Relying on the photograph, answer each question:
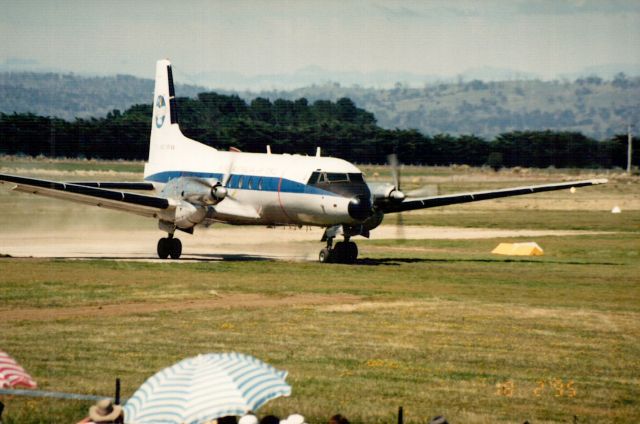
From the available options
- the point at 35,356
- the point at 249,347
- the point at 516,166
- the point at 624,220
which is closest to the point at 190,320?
the point at 249,347

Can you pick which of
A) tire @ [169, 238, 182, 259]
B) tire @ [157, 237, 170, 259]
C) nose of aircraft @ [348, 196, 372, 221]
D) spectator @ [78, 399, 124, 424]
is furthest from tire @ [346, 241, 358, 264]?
spectator @ [78, 399, 124, 424]

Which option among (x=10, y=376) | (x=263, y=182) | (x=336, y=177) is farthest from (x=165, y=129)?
(x=10, y=376)

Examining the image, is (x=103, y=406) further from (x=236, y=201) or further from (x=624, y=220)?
(x=624, y=220)

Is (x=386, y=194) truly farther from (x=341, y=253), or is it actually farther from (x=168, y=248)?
(x=168, y=248)

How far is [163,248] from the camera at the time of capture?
4512cm

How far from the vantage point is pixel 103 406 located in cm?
1265

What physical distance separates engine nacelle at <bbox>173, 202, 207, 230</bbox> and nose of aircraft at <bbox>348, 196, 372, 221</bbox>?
6883 millimetres

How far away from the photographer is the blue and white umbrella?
12.9m

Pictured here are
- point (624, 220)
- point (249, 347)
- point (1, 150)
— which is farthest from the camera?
point (1, 150)

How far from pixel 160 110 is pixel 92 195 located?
884cm

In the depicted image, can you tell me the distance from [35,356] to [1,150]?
120851 millimetres

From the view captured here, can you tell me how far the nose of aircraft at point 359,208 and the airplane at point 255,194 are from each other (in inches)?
1.5

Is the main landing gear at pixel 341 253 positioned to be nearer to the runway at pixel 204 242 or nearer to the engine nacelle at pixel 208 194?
the runway at pixel 204 242

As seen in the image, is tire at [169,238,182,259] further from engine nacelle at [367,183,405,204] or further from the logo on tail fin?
engine nacelle at [367,183,405,204]
